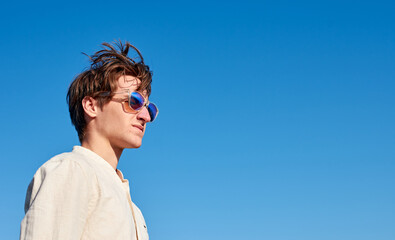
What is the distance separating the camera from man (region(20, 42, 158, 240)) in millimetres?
3980

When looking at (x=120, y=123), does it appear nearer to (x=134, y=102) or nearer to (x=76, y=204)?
(x=134, y=102)

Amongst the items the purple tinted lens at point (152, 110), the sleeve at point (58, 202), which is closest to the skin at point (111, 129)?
the purple tinted lens at point (152, 110)

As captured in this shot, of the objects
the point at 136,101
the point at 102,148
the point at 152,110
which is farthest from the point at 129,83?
the point at 102,148

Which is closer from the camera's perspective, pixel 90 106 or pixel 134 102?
pixel 90 106

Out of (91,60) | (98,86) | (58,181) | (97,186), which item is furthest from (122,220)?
(91,60)

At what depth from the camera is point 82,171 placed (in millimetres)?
4352

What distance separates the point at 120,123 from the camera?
5.38m

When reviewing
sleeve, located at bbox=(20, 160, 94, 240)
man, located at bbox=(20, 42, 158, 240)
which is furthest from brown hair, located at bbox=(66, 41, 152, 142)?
sleeve, located at bbox=(20, 160, 94, 240)

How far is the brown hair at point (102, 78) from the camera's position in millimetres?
5496

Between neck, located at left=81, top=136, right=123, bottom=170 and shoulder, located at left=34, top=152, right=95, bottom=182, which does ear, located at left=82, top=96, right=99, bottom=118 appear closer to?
neck, located at left=81, top=136, right=123, bottom=170

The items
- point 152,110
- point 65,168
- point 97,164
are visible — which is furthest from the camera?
point 152,110

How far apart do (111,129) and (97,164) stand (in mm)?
500

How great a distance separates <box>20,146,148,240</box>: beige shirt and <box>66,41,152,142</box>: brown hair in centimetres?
74

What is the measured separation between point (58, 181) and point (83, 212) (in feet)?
1.12
